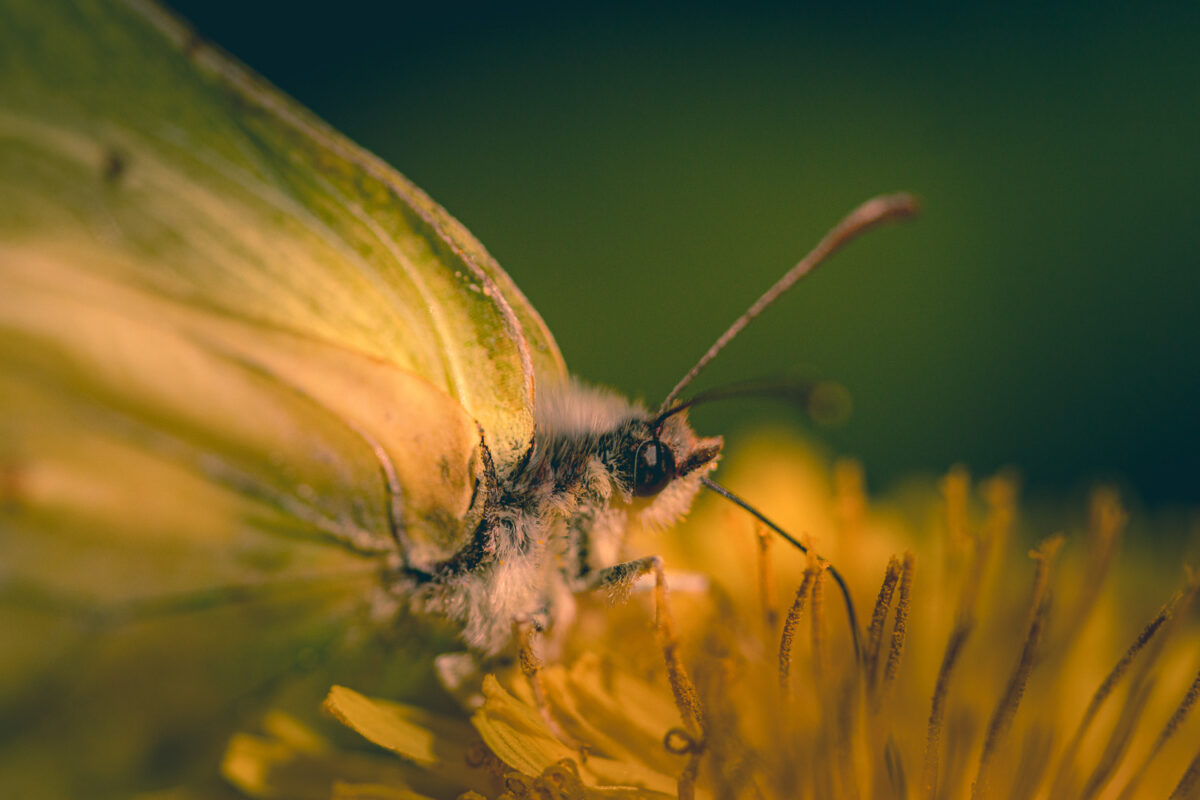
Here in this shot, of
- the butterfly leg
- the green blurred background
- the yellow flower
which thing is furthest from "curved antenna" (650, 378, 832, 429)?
the green blurred background

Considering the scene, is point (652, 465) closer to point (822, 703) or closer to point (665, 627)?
point (665, 627)

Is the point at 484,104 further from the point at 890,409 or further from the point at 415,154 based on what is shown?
the point at 890,409

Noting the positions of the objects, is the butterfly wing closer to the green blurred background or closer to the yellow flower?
the yellow flower

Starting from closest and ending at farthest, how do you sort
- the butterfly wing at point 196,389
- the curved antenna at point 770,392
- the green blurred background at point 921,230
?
the butterfly wing at point 196,389 < the curved antenna at point 770,392 < the green blurred background at point 921,230

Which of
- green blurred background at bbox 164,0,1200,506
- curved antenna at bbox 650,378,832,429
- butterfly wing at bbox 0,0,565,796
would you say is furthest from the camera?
green blurred background at bbox 164,0,1200,506

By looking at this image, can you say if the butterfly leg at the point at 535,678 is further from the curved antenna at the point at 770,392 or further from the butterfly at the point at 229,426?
the curved antenna at the point at 770,392

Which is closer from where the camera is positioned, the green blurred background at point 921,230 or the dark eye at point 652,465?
the dark eye at point 652,465

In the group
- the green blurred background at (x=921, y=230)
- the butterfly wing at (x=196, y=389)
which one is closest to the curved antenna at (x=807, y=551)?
the butterfly wing at (x=196, y=389)

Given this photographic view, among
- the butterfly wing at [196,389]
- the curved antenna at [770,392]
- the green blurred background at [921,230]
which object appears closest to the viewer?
the butterfly wing at [196,389]
